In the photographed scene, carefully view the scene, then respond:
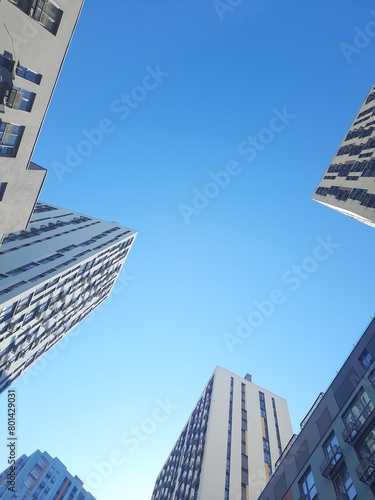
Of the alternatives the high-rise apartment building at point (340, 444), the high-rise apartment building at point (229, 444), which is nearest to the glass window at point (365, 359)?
the high-rise apartment building at point (340, 444)

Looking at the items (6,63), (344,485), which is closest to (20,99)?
(6,63)

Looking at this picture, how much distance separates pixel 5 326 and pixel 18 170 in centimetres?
2184

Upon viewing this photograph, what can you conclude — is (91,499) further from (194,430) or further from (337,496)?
(337,496)

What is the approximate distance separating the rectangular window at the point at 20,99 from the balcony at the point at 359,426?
24336mm

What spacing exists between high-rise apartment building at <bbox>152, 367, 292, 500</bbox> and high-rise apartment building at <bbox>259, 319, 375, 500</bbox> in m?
20.6

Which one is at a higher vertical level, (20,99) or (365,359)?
(20,99)

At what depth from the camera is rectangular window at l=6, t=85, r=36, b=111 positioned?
16594mm

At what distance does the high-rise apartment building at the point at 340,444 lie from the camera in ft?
50.2

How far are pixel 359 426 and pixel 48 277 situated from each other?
113ft

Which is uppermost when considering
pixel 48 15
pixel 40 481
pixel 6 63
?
pixel 48 15

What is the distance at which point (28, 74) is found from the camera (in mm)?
17562

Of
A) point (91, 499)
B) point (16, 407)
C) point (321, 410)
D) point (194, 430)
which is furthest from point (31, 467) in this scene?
point (321, 410)

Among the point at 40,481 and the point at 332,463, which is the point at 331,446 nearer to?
the point at 332,463

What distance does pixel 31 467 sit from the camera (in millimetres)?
83000
